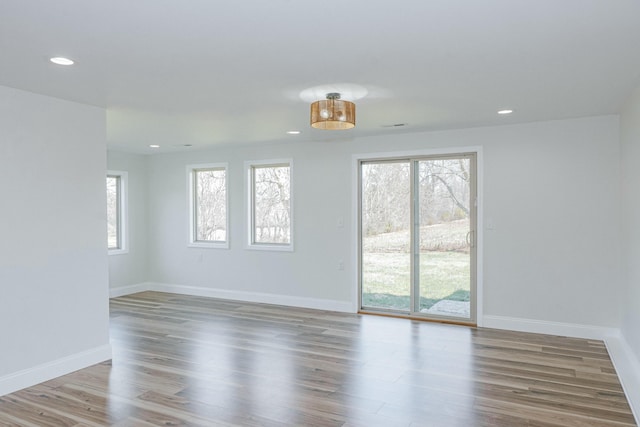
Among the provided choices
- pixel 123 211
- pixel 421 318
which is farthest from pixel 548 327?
pixel 123 211

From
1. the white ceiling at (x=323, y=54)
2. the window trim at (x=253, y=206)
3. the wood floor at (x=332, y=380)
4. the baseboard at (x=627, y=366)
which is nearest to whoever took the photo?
the white ceiling at (x=323, y=54)

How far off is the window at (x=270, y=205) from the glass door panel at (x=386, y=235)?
110 centimetres

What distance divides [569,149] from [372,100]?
237 centimetres

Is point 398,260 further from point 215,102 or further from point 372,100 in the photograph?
point 215,102

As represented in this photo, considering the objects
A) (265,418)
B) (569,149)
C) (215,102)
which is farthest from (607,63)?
(265,418)

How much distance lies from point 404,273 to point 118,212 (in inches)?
179

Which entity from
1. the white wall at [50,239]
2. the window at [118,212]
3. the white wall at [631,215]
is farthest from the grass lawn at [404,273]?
the window at [118,212]

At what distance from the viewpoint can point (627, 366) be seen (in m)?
3.75

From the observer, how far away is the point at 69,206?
12.5 feet

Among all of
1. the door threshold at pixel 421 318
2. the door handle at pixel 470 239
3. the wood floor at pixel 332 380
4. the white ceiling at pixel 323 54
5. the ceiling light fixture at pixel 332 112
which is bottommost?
the wood floor at pixel 332 380

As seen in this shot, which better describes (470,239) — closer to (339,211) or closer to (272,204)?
(339,211)

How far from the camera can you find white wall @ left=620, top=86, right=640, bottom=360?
3580 millimetres

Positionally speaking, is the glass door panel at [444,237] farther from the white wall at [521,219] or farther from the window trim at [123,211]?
the window trim at [123,211]

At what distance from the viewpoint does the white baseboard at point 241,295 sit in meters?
6.07
